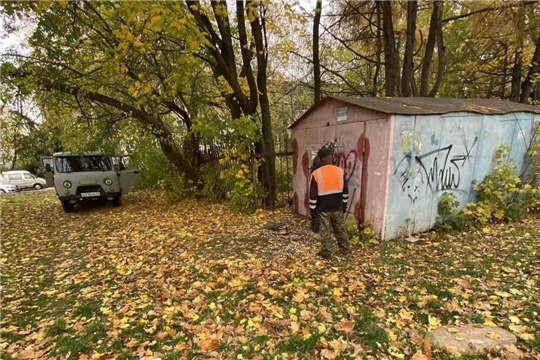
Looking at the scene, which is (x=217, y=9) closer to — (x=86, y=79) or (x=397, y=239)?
(x=86, y=79)

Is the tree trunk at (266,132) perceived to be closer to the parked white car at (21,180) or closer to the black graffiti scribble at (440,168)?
the black graffiti scribble at (440,168)

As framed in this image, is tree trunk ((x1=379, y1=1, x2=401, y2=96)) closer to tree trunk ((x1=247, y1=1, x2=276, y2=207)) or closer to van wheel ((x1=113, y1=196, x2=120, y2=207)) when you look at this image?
tree trunk ((x1=247, y1=1, x2=276, y2=207))

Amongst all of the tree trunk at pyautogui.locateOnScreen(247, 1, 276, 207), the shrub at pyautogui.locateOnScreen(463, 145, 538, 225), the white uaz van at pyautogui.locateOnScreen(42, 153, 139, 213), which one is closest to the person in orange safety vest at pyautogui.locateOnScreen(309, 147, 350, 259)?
the shrub at pyautogui.locateOnScreen(463, 145, 538, 225)

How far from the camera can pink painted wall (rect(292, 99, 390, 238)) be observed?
194 inches

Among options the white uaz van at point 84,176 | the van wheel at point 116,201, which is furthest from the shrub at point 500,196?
the van wheel at point 116,201

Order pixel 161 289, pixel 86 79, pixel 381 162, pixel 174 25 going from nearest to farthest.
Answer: pixel 161 289, pixel 174 25, pixel 381 162, pixel 86 79

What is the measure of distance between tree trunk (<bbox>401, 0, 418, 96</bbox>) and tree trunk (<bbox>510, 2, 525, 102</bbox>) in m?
2.84

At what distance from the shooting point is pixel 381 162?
4918mm

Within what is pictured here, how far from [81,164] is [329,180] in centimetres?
869

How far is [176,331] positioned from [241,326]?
0.71 metres

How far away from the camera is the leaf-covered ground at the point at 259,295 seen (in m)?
2.80

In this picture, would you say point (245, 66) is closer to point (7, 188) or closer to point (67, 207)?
point (67, 207)

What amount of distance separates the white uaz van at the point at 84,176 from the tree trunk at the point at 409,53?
9.98 meters

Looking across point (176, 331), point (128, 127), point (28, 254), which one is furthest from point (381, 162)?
point (128, 127)
